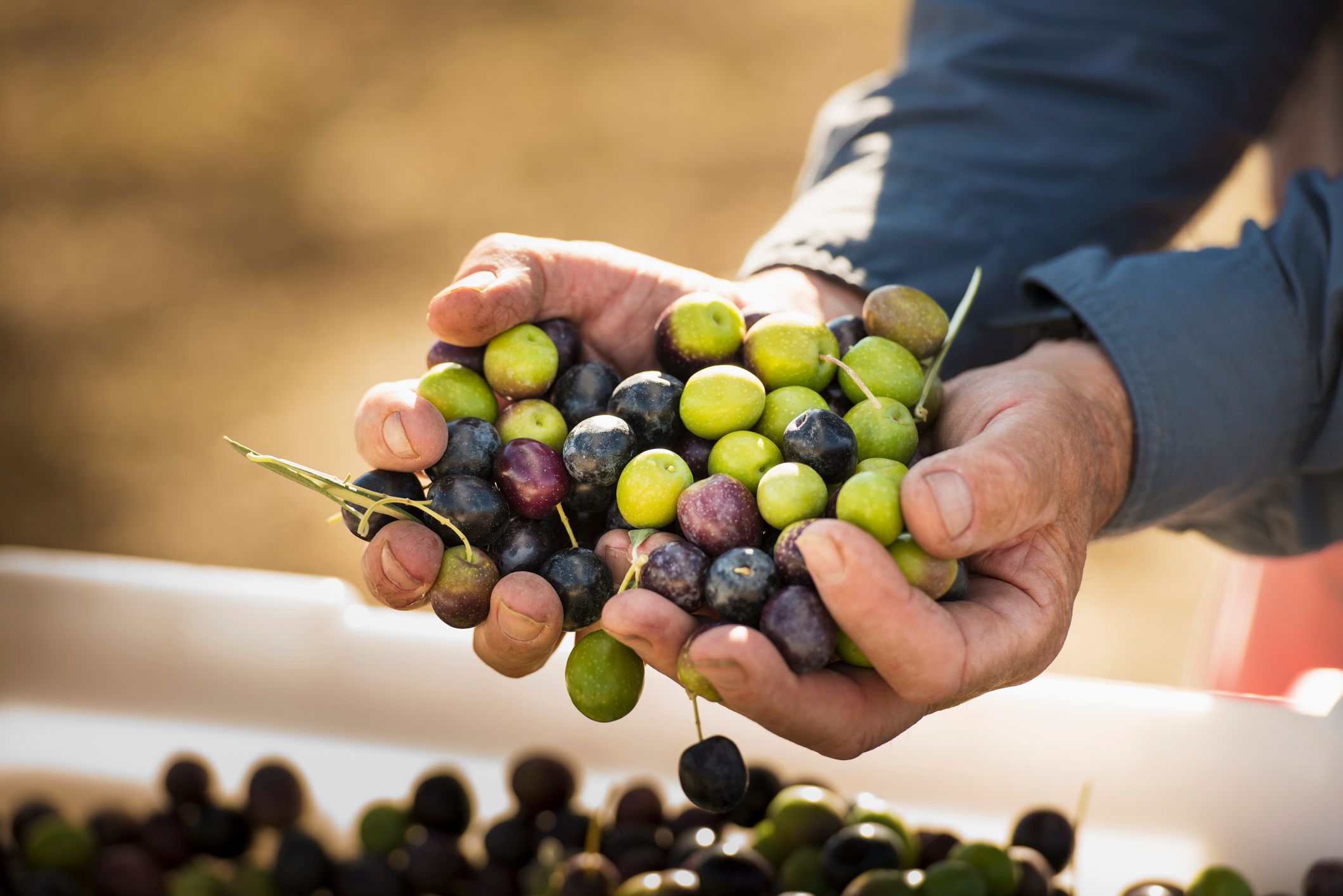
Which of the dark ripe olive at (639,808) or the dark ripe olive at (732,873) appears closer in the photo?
the dark ripe olive at (732,873)

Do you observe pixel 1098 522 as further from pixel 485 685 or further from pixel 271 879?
pixel 271 879

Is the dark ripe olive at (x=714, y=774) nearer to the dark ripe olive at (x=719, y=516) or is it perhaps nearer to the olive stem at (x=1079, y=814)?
the dark ripe olive at (x=719, y=516)

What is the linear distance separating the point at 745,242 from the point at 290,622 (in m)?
4.12

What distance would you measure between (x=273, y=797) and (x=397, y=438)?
1.26m

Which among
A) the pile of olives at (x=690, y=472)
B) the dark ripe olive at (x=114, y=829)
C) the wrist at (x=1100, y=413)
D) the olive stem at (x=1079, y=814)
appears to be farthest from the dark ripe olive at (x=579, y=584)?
the dark ripe olive at (x=114, y=829)

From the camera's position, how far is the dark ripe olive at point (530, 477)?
5.71 feet

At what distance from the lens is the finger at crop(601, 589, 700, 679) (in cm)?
152

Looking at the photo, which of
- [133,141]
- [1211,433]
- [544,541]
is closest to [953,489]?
[544,541]

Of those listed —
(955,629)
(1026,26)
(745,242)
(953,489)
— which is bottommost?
(955,629)

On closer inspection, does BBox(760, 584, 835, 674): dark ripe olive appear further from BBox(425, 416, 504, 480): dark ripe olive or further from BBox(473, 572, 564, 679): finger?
BBox(425, 416, 504, 480): dark ripe olive

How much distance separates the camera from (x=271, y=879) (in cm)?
242

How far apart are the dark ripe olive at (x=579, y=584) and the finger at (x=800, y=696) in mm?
254

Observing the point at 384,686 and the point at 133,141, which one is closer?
the point at 384,686

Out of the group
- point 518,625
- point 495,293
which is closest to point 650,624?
point 518,625
